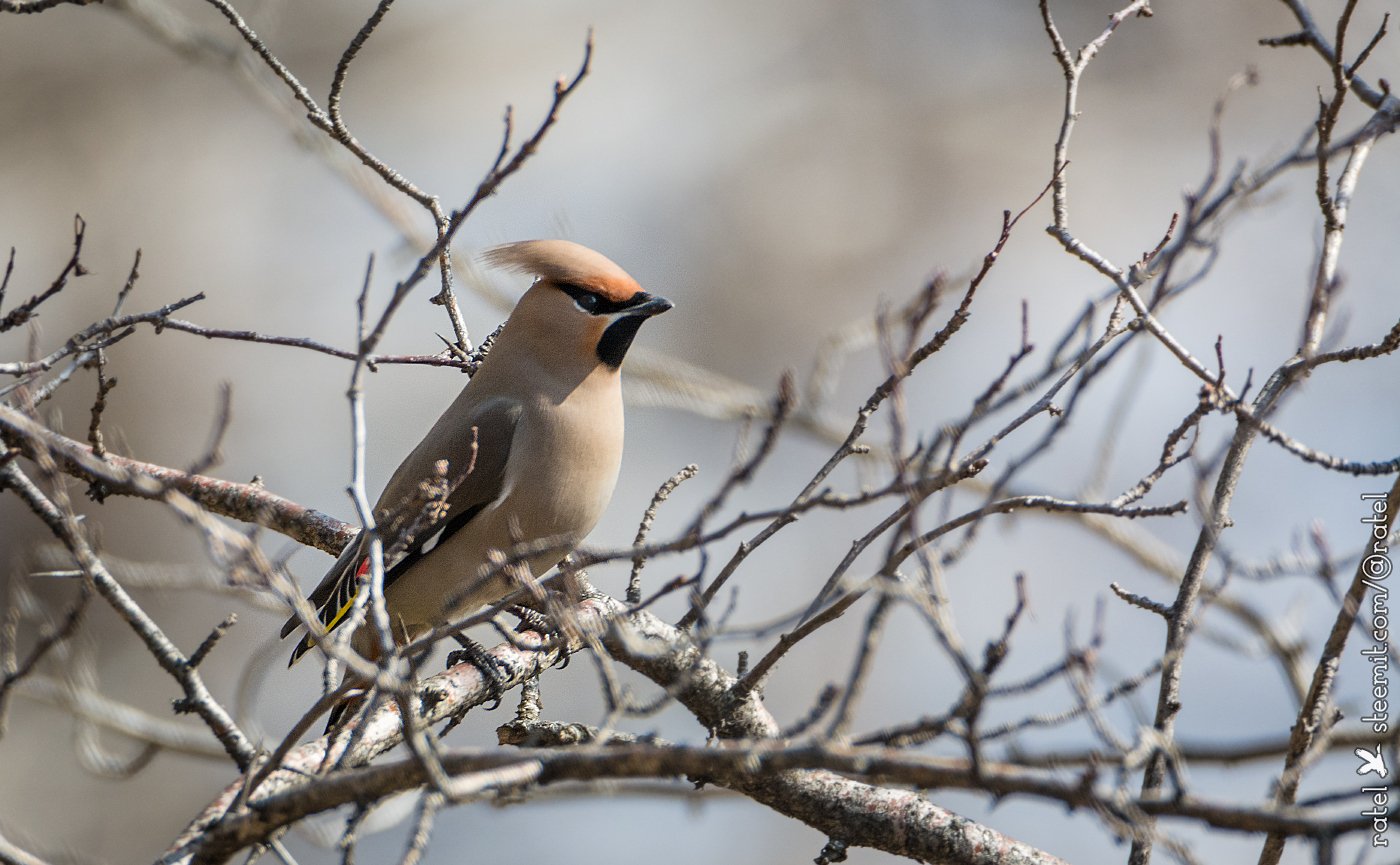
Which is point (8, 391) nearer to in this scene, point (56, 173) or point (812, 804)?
point (812, 804)

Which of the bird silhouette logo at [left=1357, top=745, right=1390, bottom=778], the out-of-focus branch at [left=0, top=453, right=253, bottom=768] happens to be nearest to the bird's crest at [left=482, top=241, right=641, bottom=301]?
the out-of-focus branch at [left=0, top=453, right=253, bottom=768]

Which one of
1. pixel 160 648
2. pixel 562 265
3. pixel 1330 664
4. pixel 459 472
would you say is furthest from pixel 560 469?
pixel 1330 664

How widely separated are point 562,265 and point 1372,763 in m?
2.38

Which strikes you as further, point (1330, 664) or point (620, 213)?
point (620, 213)

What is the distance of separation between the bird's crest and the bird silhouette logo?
2.19 m

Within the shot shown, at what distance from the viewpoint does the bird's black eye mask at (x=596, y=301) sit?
12.6 ft

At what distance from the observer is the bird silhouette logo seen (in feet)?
8.14

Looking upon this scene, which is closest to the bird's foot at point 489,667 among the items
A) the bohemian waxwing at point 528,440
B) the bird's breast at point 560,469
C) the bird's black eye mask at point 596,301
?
the bohemian waxwing at point 528,440

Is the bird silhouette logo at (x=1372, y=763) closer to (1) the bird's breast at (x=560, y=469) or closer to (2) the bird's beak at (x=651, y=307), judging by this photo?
(1) the bird's breast at (x=560, y=469)

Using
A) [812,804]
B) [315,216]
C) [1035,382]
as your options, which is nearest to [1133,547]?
[812,804]

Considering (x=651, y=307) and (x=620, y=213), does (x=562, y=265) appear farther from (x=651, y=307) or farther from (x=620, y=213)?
(x=620, y=213)

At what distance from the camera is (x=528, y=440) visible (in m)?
3.59

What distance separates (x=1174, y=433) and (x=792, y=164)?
8.32 m

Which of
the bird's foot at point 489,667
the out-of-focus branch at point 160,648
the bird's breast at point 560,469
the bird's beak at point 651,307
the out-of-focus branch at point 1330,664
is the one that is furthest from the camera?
the bird's beak at point 651,307
